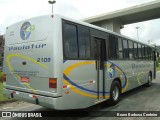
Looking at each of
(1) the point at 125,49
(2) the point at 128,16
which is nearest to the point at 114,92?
(1) the point at 125,49

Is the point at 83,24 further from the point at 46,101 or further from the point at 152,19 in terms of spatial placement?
the point at 152,19

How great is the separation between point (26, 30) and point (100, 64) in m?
2.92

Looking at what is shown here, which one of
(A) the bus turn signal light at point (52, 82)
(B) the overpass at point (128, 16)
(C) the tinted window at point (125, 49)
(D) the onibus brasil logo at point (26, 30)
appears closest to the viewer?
(A) the bus turn signal light at point (52, 82)

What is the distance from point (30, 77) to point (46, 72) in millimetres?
765

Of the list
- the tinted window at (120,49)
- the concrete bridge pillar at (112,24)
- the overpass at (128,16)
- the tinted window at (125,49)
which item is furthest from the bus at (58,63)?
the concrete bridge pillar at (112,24)

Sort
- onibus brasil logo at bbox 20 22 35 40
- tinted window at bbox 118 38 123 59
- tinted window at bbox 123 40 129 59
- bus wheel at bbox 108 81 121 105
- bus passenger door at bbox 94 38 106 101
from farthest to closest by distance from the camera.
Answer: tinted window at bbox 123 40 129 59
tinted window at bbox 118 38 123 59
bus wheel at bbox 108 81 121 105
bus passenger door at bbox 94 38 106 101
onibus brasil logo at bbox 20 22 35 40

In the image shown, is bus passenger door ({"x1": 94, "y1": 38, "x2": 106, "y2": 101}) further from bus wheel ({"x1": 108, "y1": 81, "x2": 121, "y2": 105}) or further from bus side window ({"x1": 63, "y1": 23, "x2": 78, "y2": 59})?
bus side window ({"x1": 63, "y1": 23, "x2": 78, "y2": 59})

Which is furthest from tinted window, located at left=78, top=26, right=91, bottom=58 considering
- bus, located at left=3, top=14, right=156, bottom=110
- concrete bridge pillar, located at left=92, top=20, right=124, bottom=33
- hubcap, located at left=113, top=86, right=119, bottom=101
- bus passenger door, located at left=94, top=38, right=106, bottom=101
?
concrete bridge pillar, located at left=92, top=20, right=124, bottom=33

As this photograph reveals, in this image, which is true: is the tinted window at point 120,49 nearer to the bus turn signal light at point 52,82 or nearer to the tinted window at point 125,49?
the tinted window at point 125,49

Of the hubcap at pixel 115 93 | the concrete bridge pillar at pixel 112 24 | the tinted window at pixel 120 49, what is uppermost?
the concrete bridge pillar at pixel 112 24

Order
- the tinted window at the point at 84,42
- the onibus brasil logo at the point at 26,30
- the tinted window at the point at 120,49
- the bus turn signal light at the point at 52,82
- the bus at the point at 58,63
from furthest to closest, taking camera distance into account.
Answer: the tinted window at the point at 120,49 < the tinted window at the point at 84,42 < the onibus brasil logo at the point at 26,30 < the bus at the point at 58,63 < the bus turn signal light at the point at 52,82

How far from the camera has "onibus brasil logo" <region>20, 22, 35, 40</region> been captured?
671 cm

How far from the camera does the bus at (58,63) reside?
5977mm

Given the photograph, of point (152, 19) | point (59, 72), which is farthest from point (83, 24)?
point (152, 19)
